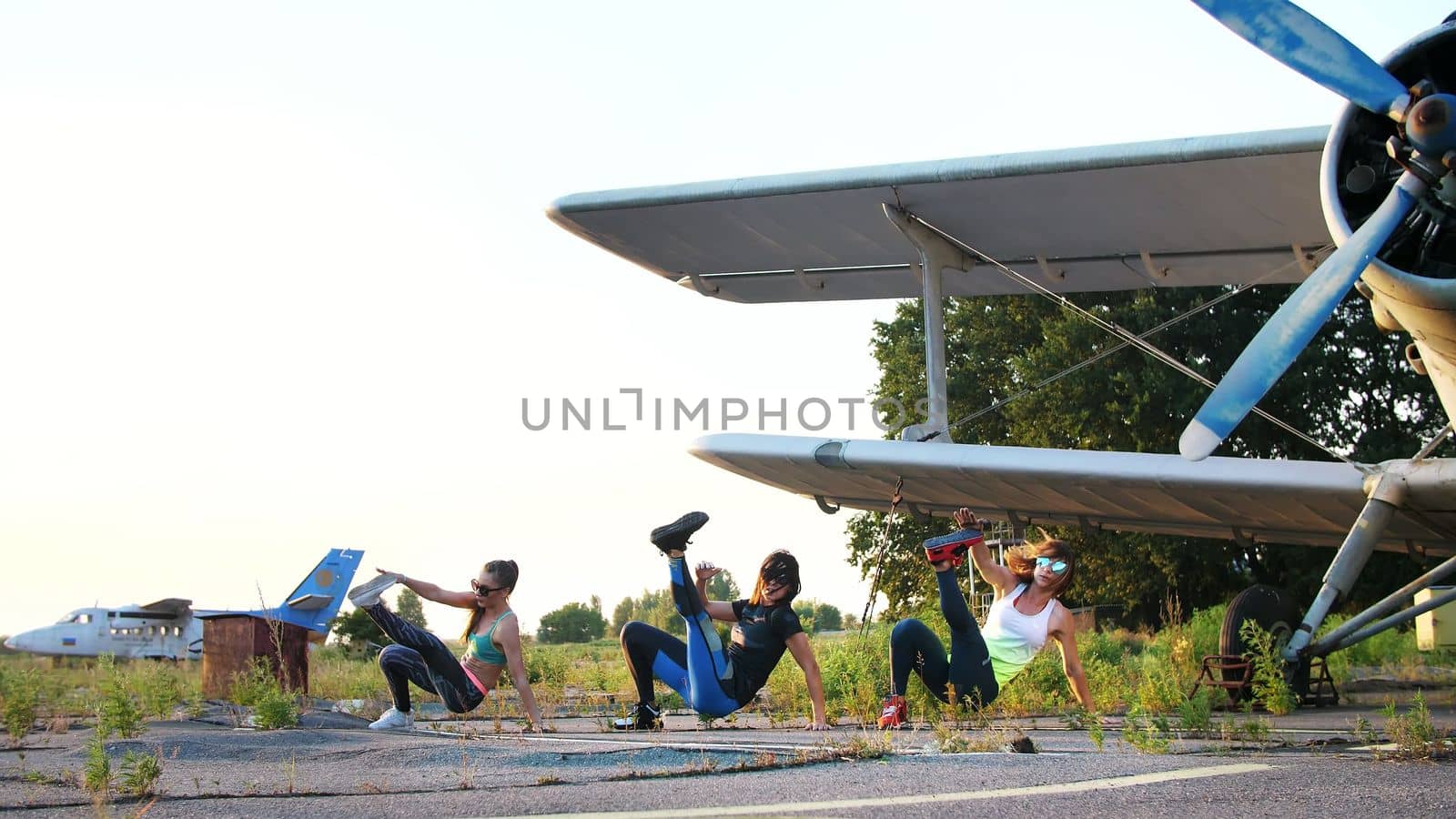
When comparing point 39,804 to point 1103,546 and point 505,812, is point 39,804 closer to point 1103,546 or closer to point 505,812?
point 505,812

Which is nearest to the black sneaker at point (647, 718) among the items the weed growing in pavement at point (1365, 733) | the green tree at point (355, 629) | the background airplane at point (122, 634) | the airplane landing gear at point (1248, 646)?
the weed growing in pavement at point (1365, 733)

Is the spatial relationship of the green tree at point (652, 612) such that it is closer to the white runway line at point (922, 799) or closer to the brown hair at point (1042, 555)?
the brown hair at point (1042, 555)

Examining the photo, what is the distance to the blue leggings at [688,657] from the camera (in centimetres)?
699

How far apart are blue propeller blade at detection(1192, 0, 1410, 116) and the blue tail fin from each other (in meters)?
13.8

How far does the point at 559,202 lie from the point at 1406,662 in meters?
15.5

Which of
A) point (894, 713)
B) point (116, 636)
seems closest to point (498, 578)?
point (894, 713)

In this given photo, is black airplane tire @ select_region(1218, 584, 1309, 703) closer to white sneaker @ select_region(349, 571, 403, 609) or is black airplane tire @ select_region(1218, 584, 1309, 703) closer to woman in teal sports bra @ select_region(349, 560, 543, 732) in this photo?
woman in teal sports bra @ select_region(349, 560, 543, 732)

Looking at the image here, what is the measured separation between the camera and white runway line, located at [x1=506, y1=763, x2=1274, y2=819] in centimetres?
387

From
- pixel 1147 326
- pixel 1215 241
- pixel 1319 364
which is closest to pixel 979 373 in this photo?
pixel 1147 326

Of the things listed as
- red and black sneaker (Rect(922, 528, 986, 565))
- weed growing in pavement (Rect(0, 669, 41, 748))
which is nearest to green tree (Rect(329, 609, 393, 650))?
weed growing in pavement (Rect(0, 669, 41, 748))

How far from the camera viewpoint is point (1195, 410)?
2527cm

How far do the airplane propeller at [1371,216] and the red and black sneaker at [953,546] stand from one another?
51.9 inches

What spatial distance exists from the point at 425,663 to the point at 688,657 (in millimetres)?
1837

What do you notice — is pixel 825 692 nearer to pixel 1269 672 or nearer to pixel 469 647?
pixel 1269 672
